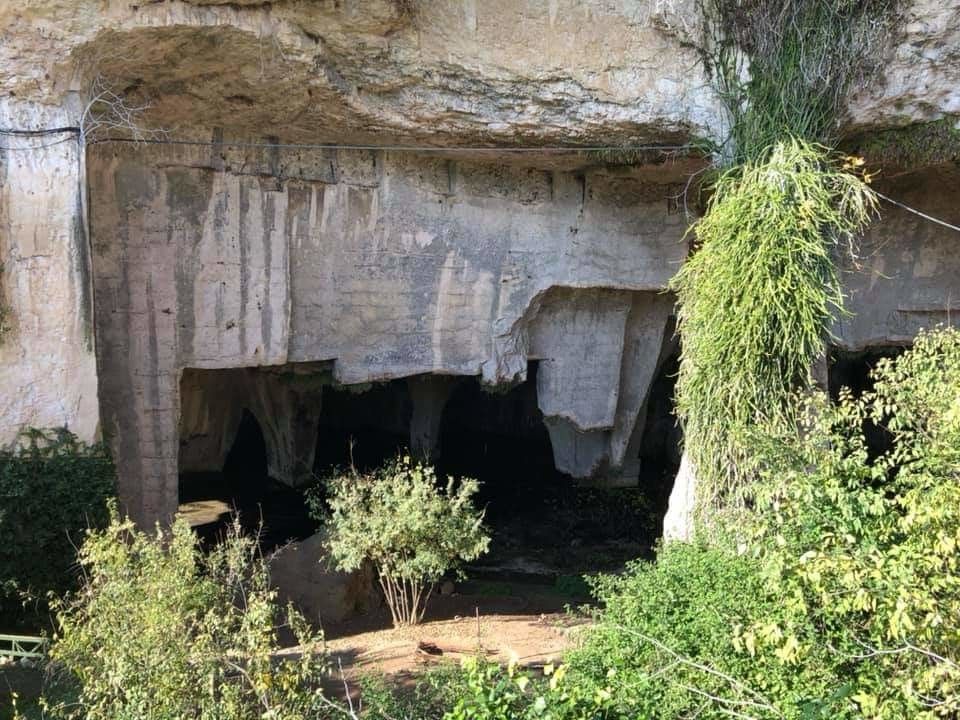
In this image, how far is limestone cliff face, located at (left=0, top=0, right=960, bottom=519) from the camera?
24.1ft

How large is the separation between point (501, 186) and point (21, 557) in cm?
626

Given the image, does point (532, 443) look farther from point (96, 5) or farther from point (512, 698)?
point (512, 698)

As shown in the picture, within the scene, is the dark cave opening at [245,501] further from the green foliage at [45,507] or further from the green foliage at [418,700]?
the green foliage at [418,700]

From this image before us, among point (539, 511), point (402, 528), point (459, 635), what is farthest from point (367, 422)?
point (402, 528)

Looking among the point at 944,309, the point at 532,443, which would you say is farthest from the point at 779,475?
the point at 532,443

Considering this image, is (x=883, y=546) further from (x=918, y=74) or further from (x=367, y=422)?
(x=367, y=422)

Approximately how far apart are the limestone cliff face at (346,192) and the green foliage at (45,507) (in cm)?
27

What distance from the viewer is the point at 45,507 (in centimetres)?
734

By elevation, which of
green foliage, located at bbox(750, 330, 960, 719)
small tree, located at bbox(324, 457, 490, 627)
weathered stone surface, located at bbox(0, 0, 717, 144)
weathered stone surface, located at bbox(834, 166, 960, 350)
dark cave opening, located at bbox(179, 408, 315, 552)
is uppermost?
weathered stone surface, located at bbox(0, 0, 717, 144)

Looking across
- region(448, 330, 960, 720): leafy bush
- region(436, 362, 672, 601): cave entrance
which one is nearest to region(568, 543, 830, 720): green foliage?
region(448, 330, 960, 720): leafy bush

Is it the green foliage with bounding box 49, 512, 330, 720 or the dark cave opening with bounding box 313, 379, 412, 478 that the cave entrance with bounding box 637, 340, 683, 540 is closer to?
the dark cave opening with bounding box 313, 379, 412, 478

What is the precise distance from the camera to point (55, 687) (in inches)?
219

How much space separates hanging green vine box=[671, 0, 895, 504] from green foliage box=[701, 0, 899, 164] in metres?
0.01

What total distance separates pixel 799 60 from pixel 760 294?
7.30 feet
